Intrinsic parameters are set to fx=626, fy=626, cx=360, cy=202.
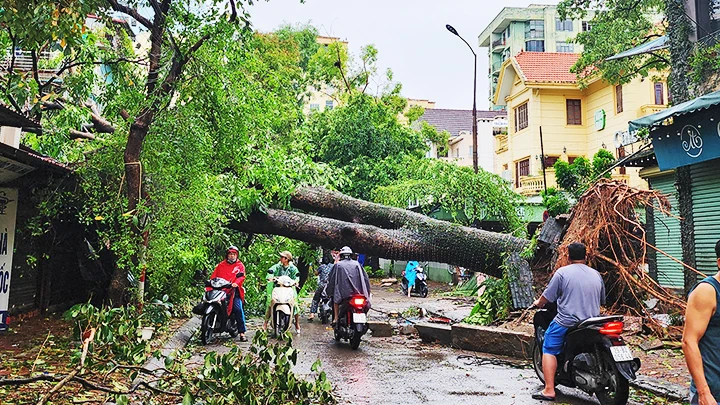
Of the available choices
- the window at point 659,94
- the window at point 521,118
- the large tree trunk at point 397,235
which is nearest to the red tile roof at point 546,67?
the window at point 521,118

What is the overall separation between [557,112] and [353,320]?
26038mm

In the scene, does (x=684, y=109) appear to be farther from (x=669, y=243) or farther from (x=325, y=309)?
(x=325, y=309)

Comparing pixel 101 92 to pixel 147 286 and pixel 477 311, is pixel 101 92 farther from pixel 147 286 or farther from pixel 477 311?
pixel 477 311

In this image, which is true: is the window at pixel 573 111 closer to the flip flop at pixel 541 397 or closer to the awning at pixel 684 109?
the awning at pixel 684 109

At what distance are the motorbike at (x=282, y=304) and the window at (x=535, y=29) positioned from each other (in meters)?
51.1

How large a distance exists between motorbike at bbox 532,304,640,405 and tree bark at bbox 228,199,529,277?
5.93 meters

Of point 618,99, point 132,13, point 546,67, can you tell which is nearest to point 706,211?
point 132,13

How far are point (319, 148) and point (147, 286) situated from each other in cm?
1831

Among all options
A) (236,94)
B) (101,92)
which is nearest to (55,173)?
(101,92)

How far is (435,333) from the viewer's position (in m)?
11.9

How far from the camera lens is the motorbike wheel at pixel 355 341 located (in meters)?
10.8

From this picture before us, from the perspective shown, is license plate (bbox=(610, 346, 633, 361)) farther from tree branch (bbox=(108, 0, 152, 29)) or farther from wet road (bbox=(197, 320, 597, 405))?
tree branch (bbox=(108, 0, 152, 29))

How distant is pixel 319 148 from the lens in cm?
3031

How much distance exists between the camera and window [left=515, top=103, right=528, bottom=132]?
35.0 meters
